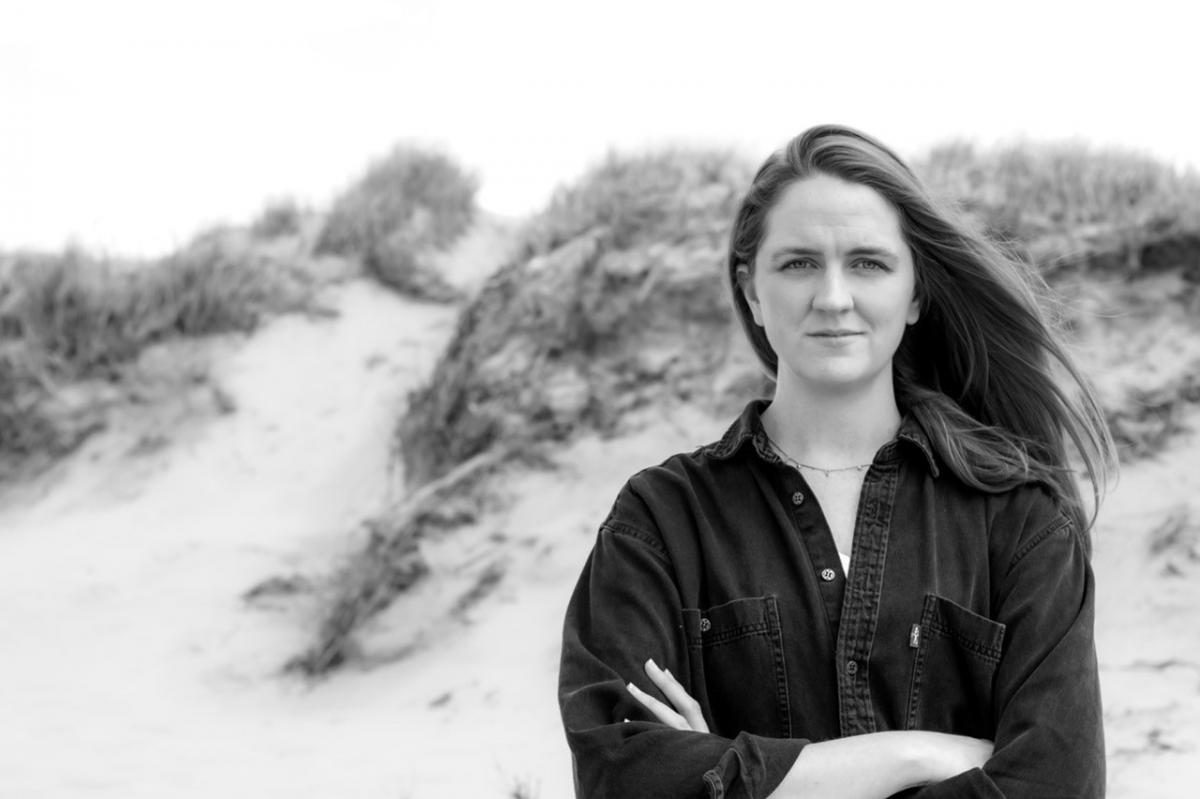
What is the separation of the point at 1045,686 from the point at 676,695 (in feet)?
1.97

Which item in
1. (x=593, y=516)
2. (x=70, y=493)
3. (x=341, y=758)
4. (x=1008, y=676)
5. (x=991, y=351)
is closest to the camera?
(x=1008, y=676)

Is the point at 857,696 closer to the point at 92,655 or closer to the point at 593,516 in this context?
the point at 593,516

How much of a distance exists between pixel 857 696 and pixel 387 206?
10103mm

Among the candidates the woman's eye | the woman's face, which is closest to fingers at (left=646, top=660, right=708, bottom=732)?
the woman's face

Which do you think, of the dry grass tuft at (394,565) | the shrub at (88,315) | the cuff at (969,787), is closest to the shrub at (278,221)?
the shrub at (88,315)

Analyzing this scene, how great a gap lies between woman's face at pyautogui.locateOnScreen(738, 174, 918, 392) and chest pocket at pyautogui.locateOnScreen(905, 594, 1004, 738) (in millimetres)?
447

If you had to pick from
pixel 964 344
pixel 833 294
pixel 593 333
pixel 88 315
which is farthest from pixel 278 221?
pixel 833 294

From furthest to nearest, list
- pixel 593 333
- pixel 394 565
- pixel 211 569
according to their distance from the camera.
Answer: pixel 211 569
pixel 593 333
pixel 394 565

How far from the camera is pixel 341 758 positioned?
17.9 ft

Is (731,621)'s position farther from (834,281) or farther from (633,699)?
(834,281)

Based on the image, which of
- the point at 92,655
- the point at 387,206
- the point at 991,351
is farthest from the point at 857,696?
the point at 387,206

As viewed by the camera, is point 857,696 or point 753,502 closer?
point 857,696

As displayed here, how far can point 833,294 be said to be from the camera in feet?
7.51

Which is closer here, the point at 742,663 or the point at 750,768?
the point at 750,768
